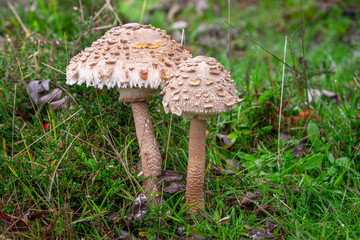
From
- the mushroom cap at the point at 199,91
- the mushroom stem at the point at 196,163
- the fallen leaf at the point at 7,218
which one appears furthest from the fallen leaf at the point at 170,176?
the fallen leaf at the point at 7,218

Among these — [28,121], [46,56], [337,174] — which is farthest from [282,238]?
[46,56]

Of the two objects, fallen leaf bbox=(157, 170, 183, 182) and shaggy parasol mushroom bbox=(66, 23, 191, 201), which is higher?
shaggy parasol mushroom bbox=(66, 23, 191, 201)

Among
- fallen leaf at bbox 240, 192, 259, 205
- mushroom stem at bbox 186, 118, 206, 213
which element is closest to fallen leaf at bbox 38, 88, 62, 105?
mushroom stem at bbox 186, 118, 206, 213

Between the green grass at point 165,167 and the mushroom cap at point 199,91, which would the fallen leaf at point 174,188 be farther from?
the mushroom cap at point 199,91

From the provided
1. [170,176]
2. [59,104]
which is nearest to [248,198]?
[170,176]

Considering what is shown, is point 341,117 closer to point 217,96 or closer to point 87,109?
point 217,96

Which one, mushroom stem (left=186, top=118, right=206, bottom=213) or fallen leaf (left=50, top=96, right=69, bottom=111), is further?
fallen leaf (left=50, top=96, right=69, bottom=111)

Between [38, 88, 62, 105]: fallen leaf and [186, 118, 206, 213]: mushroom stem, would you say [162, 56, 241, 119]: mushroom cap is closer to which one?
[186, 118, 206, 213]: mushroom stem
